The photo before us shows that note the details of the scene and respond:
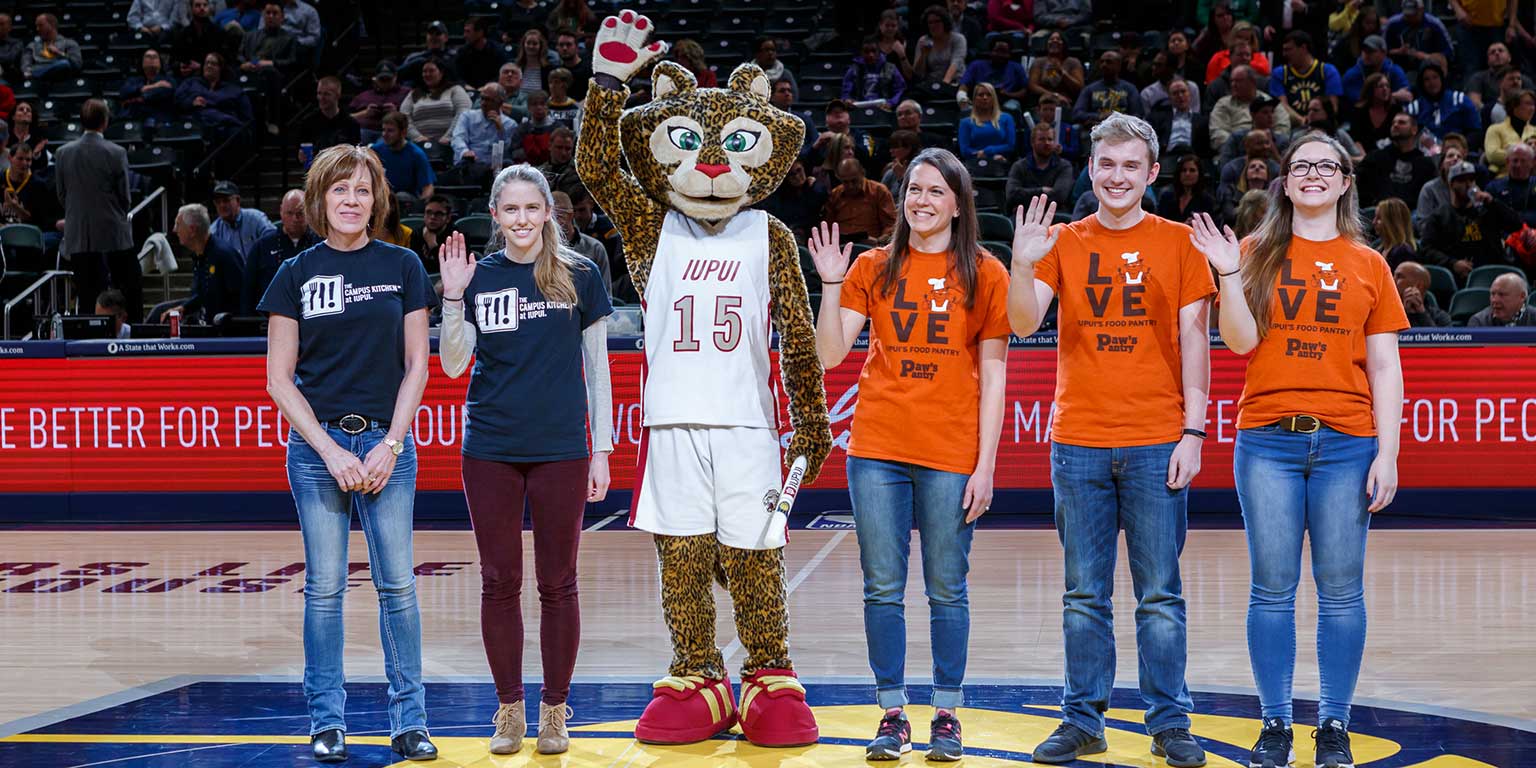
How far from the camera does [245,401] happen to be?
9867 millimetres

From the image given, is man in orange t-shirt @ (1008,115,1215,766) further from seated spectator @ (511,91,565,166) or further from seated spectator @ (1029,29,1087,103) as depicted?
seated spectator @ (1029,29,1087,103)

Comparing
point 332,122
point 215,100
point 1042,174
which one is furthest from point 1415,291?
point 215,100

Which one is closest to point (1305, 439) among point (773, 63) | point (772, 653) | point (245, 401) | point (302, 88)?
point (772, 653)

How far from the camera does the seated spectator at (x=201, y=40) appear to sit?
15.0 meters

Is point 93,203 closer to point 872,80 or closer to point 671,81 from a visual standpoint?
point 872,80

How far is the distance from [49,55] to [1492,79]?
13014 mm

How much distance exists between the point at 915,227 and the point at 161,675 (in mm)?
3291

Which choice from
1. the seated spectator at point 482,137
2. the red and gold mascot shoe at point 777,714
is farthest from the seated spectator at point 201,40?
the red and gold mascot shoe at point 777,714

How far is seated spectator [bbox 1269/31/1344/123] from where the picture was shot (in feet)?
42.2

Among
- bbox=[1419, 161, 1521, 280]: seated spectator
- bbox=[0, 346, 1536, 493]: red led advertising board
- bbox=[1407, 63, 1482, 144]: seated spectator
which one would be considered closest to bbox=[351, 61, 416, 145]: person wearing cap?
bbox=[0, 346, 1536, 493]: red led advertising board

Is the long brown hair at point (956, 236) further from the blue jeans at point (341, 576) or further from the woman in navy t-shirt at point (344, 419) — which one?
the blue jeans at point (341, 576)

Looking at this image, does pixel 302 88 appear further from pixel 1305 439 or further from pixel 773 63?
pixel 1305 439

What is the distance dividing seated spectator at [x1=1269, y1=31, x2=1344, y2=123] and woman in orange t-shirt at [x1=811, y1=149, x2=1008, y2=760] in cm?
909

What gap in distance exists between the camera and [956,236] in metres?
4.71
